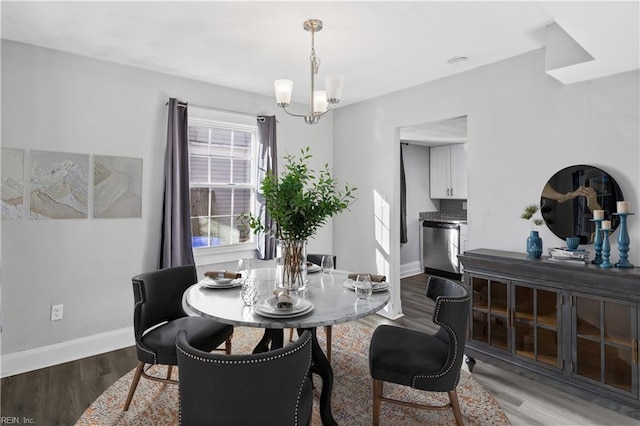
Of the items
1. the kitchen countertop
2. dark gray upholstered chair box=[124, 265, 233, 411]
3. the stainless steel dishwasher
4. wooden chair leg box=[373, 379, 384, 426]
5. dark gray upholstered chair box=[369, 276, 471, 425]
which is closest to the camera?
dark gray upholstered chair box=[369, 276, 471, 425]

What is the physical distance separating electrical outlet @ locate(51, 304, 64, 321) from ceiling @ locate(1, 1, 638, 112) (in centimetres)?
221

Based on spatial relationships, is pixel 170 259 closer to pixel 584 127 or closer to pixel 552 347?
pixel 552 347

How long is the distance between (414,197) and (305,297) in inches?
195

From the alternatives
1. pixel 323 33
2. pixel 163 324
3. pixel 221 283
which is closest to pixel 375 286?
pixel 221 283

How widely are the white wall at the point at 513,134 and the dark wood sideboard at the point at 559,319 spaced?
0.45 m

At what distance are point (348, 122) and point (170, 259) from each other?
2.80 meters

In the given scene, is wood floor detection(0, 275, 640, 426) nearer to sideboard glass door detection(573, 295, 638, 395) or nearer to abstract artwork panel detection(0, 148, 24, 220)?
sideboard glass door detection(573, 295, 638, 395)

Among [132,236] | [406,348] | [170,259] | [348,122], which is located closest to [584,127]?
[406,348]

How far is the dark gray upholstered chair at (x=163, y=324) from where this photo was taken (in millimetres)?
2119

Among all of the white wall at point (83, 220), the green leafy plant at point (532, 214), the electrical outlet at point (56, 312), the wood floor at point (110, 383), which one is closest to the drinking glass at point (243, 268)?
the wood floor at point (110, 383)

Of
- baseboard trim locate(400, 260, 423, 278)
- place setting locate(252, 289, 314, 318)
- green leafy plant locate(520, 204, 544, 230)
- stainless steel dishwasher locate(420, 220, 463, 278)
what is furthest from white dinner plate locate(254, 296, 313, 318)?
baseboard trim locate(400, 260, 423, 278)

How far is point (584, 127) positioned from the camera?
2.66 metres

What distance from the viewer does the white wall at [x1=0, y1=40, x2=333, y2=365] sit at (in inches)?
112

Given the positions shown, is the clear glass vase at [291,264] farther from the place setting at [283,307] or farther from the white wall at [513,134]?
the white wall at [513,134]
